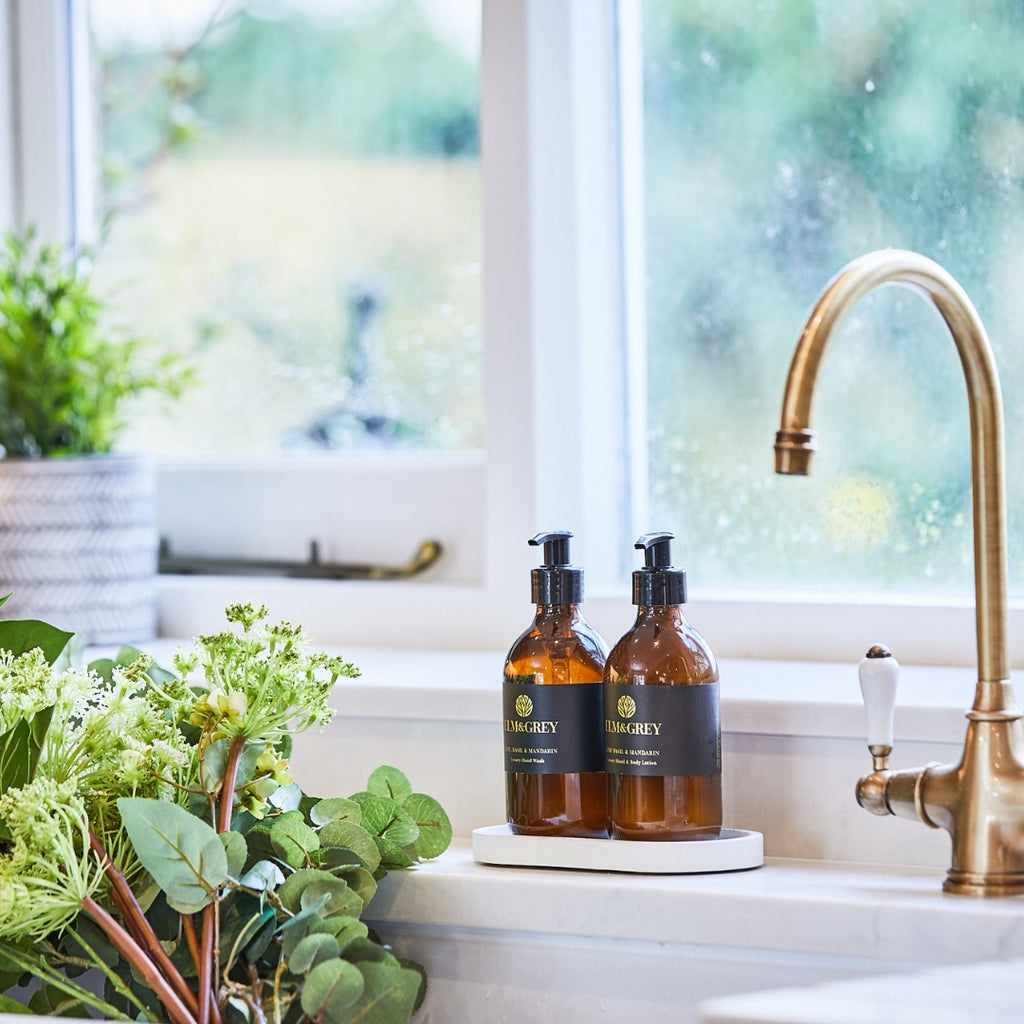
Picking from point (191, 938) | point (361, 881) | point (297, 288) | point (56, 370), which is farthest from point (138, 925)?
point (297, 288)

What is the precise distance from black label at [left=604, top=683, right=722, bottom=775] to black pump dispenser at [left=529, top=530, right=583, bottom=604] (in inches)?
3.0

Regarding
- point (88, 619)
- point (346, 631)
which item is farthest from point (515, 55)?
point (88, 619)

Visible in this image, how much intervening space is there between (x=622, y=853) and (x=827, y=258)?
0.56 metres

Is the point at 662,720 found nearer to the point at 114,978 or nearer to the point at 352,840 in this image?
the point at 352,840

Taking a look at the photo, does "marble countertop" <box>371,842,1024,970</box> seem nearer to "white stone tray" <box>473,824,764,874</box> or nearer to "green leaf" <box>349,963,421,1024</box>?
"white stone tray" <box>473,824,764,874</box>

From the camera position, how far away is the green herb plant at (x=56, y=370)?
1.32 m

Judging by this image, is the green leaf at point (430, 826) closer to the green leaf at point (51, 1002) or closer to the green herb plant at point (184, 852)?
the green herb plant at point (184, 852)

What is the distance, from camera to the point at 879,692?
2.78ft

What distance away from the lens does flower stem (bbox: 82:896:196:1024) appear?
75 centimetres

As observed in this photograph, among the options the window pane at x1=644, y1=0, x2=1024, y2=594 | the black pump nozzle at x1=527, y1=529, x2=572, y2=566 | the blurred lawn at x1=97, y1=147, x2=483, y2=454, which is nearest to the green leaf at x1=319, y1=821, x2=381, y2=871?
the black pump nozzle at x1=527, y1=529, x2=572, y2=566

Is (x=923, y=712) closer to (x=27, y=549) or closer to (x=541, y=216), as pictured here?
(x=541, y=216)

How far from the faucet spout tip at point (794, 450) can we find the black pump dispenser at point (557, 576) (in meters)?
0.22

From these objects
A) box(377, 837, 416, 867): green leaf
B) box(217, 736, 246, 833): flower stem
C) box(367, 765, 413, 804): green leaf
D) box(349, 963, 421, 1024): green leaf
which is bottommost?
box(349, 963, 421, 1024): green leaf

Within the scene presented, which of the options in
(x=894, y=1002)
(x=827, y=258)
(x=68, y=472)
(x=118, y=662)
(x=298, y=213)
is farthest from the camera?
(x=298, y=213)
